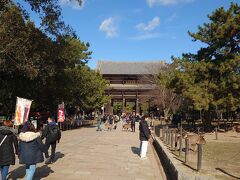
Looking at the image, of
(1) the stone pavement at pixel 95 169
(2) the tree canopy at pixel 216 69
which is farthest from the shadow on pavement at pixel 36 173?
(2) the tree canopy at pixel 216 69

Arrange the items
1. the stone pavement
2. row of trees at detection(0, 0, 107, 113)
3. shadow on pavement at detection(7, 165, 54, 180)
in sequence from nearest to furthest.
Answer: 1. shadow on pavement at detection(7, 165, 54, 180)
2. the stone pavement
3. row of trees at detection(0, 0, 107, 113)

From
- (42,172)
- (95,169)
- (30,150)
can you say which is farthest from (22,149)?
(95,169)

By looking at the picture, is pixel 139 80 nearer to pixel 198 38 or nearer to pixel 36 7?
pixel 198 38

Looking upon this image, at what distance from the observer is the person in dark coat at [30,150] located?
25.9 feet

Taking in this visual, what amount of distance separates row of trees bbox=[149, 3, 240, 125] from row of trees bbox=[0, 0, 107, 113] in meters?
8.67

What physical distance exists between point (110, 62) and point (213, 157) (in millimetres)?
58449

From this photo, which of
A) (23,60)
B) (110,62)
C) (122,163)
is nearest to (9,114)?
(23,60)

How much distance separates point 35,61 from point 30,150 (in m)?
13.0

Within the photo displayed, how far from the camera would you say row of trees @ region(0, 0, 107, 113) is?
1768cm

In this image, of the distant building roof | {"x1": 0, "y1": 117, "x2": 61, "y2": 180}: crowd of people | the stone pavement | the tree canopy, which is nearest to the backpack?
the stone pavement

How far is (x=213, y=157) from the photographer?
1370cm

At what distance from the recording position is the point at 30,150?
313 inches

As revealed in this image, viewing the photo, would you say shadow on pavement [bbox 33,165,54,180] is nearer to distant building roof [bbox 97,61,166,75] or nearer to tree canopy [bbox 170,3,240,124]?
tree canopy [bbox 170,3,240,124]

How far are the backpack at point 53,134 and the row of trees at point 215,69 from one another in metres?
14.7
